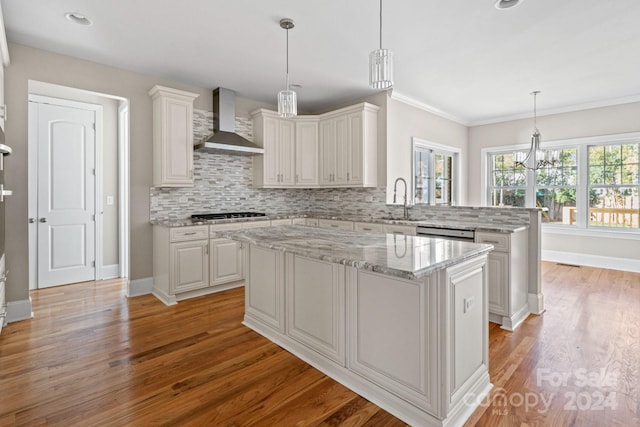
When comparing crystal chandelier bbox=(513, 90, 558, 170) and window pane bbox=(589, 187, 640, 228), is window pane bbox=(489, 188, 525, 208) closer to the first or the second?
crystal chandelier bbox=(513, 90, 558, 170)

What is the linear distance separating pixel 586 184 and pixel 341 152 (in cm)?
423

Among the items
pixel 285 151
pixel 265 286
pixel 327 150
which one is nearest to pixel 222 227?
pixel 265 286

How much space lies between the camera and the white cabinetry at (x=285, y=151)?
4879 mm

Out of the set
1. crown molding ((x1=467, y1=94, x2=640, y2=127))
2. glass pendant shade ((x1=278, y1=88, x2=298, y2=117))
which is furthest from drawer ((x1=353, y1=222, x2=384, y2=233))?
crown molding ((x1=467, y1=94, x2=640, y2=127))

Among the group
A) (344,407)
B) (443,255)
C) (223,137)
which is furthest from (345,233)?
(223,137)

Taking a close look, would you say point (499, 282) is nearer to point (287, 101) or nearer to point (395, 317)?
point (395, 317)

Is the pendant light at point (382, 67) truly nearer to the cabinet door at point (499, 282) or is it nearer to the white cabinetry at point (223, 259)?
the cabinet door at point (499, 282)

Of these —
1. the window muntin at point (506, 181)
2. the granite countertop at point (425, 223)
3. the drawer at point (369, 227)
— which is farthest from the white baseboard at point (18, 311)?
the window muntin at point (506, 181)

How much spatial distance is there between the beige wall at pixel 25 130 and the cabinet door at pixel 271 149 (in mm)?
997

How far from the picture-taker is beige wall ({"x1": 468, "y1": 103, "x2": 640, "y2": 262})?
5.13 metres

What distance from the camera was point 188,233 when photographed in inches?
150

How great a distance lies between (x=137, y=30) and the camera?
293cm

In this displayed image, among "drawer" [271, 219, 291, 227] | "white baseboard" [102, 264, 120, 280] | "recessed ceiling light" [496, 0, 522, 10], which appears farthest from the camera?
"white baseboard" [102, 264, 120, 280]

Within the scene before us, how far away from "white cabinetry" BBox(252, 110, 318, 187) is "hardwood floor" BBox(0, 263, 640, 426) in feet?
7.15
